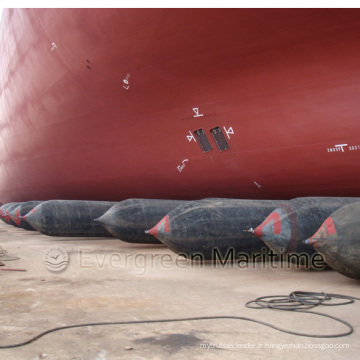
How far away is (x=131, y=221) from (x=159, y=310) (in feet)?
20.1

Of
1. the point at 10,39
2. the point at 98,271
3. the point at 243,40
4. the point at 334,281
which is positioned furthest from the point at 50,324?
the point at 10,39

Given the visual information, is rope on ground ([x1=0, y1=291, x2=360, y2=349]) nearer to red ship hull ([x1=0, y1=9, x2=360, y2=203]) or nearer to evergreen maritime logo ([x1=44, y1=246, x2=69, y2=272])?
evergreen maritime logo ([x1=44, y1=246, x2=69, y2=272])

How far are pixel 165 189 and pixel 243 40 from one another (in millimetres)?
5271

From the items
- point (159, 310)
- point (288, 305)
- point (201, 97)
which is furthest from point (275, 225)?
point (201, 97)

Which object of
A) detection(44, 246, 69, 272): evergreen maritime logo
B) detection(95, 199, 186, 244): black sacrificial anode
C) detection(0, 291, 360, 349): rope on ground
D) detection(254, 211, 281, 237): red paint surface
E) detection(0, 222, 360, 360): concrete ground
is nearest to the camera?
detection(0, 222, 360, 360): concrete ground

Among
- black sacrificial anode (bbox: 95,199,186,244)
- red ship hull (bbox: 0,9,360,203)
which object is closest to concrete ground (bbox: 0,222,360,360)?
black sacrificial anode (bbox: 95,199,186,244)

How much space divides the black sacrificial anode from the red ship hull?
158 centimetres

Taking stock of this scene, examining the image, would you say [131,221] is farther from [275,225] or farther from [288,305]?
[288,305]

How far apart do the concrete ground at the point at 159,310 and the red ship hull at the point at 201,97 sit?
2.99 m

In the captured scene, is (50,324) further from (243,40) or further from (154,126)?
(154,126)

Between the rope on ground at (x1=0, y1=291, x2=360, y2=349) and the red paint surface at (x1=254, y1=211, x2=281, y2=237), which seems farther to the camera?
the red paint surface at (x1=254, y1=211, x2=281, y2=237)

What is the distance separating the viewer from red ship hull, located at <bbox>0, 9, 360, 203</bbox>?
940cm

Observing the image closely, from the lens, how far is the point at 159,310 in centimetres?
537

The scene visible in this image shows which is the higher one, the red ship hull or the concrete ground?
the red ship hull
